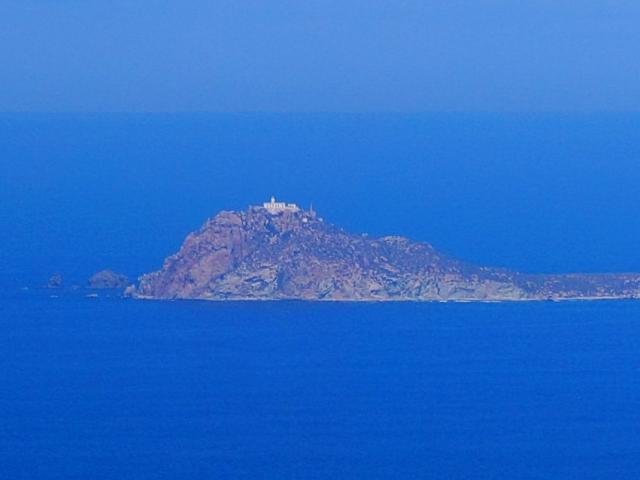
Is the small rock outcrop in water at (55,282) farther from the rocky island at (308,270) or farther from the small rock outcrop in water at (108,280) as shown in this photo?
the rocky island at (308,270)

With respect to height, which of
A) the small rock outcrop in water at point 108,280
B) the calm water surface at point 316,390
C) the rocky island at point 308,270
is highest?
the small rock outcrop in water at point 108,280

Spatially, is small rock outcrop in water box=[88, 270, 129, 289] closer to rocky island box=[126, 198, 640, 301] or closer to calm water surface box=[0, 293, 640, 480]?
rocky island box=[126, 198, 640, 301]

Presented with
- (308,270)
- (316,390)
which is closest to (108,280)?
(308,270)

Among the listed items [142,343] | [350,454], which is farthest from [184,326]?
[350,454]

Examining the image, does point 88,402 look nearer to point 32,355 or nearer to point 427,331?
point 32,355

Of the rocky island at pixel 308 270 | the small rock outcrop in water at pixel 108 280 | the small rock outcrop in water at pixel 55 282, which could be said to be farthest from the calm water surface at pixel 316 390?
the small rock outcrop in water at pixel 108 280

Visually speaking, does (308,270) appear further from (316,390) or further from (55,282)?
(316,390)
